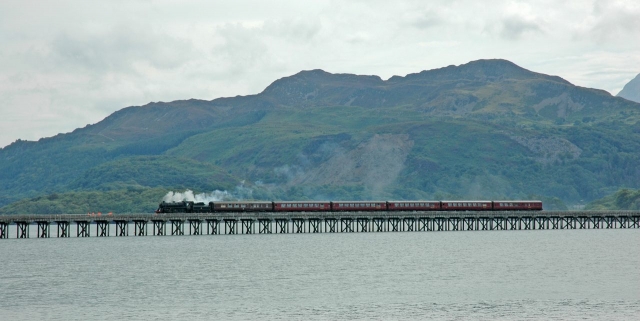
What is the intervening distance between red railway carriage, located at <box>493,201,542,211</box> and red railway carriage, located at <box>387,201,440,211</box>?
41.0ft

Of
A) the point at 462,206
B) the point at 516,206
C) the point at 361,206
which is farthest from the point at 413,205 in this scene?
the point at 516,206

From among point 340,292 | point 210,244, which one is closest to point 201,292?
point 340,292

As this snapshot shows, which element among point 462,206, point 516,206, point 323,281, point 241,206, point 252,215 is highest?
point 241,206

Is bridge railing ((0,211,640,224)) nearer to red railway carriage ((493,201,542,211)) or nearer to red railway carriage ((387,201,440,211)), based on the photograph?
red railway carriage ((493,201,542,211))

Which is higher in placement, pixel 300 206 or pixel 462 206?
pixel 300 206

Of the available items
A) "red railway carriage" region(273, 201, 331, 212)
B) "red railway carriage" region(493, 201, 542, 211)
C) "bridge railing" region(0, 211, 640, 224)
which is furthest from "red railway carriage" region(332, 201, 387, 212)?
"red railway carriage" region(493, 201, 542, 211)

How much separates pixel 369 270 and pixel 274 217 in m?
51.8

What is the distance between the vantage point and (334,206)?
16350 cm

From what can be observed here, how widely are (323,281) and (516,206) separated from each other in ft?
299

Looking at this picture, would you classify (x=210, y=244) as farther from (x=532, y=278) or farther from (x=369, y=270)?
(x=532, y=278)

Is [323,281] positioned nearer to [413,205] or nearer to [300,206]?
[300,206]

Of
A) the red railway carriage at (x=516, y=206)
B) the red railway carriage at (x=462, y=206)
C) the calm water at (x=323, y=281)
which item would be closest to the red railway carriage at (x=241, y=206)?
the calm water at (x=323, y=281)

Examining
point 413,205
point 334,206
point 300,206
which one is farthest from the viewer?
point 413,205

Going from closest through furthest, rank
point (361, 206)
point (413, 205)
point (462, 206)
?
1. point (361, 206)
2. point (413, 205)
3. point (462, 206)
